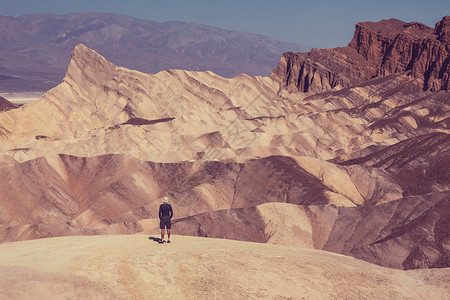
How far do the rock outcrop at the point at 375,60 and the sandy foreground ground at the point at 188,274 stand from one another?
7657 centimetres

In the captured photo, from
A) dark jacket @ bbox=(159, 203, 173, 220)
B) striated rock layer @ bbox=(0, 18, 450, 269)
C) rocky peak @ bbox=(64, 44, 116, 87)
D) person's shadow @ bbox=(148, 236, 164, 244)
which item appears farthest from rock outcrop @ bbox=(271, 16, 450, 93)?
dark jacket @ bbox=(159, 203, 173, 220)

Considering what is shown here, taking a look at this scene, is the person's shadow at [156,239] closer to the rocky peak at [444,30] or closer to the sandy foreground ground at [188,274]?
the sandy foreground ground at [188,274]

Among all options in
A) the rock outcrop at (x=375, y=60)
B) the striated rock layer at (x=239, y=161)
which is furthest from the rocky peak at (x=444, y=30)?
the striated rock layer at (x=239, y=161)

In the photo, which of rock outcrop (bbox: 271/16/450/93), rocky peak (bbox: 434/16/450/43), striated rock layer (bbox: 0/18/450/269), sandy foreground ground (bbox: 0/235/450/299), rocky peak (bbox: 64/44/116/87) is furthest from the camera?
rocky peak (bbox: 434/16/450/43)

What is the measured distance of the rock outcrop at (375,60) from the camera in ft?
284

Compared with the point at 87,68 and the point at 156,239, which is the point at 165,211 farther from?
the point at 87,68

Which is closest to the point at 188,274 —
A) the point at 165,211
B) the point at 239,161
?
the point at 165,211

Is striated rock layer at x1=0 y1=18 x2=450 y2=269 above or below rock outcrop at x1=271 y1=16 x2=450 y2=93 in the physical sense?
below

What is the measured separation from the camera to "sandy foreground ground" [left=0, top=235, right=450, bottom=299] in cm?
1219

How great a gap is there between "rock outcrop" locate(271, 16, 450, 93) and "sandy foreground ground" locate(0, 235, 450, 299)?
76572 mm

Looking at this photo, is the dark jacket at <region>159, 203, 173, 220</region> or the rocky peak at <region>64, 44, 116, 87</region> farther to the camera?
the rocky peak at <region>64, 44, 116, 87</region>

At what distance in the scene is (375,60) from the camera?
99.2 meters

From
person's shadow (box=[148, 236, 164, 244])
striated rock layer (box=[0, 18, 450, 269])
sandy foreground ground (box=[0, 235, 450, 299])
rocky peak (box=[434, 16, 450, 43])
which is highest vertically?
rocky peak (box=[434, 16, 450, 43])

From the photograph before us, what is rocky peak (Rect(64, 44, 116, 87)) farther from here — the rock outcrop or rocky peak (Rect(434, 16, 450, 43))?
rocky peak (Rect(434, 16, 450, 43))
